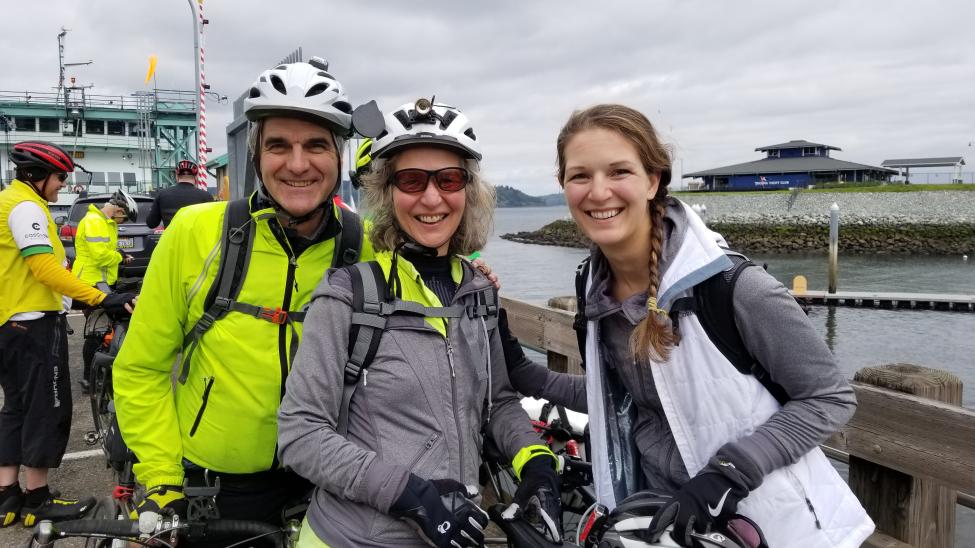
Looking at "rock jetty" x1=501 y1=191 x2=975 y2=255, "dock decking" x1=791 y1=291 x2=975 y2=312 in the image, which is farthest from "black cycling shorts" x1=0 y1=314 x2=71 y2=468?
"rock jetty" x1=501 y1=191 x2=975 y2=255

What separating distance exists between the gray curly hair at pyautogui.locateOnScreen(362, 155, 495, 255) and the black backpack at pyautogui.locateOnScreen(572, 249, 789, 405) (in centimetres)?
91

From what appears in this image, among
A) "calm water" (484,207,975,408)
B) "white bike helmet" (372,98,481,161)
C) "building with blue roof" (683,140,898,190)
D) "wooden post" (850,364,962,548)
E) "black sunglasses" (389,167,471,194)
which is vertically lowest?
"calm water" (484,207,975,408)

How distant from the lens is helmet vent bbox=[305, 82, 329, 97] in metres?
2.64

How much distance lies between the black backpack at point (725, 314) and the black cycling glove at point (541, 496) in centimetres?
78

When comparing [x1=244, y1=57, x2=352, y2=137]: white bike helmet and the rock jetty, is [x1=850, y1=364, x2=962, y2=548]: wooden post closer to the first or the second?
[x1=244, y1=57, x2=352, y2=137]: white bike helmet

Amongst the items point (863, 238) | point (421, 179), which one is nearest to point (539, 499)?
point (421, 179)

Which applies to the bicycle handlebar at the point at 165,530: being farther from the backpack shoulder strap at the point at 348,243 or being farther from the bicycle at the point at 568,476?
the backpack shoulder strap at the point at 348,243

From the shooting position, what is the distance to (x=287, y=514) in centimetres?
270

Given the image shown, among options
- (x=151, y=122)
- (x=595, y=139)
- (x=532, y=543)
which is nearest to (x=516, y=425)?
(x=532, y=543)

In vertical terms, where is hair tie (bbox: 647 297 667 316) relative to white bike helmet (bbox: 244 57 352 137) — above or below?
below

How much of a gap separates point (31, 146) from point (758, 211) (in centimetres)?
8525

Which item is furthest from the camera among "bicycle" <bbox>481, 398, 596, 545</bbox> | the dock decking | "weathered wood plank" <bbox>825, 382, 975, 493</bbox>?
the dock decking

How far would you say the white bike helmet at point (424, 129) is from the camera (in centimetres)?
243

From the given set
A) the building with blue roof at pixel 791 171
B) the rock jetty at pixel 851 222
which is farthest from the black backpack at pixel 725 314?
the building with blue roof at pixel 791 171
